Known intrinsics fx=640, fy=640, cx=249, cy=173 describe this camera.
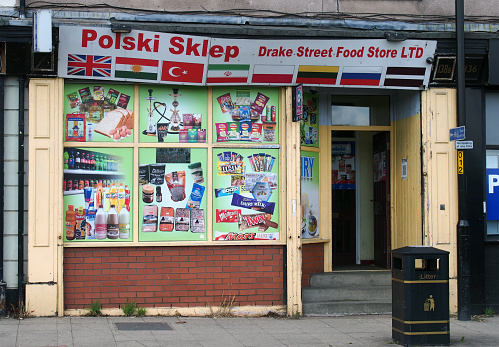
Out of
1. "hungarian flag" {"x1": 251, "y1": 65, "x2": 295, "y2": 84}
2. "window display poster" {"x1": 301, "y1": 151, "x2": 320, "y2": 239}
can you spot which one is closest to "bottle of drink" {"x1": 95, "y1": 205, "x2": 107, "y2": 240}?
"hungarian flag" {"x1": 251, "y1": 65, "x2": 295, "y2": 84}

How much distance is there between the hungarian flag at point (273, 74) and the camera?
9.93m

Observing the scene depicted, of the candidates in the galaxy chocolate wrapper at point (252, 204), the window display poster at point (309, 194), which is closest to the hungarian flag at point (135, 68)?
the galaxy chocolate wrapper at point (252, 204)

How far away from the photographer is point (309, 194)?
11016 mm

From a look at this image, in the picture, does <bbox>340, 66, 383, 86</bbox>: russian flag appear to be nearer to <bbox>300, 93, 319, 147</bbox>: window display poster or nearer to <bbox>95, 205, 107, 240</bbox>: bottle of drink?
<bbox>300, 93, 319, 147</bbox>: window display poster

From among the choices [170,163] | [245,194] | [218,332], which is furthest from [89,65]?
[218,332]

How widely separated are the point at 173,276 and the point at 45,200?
2221mm

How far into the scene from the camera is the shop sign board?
372 inches

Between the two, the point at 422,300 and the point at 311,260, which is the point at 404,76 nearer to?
the point at 311,260

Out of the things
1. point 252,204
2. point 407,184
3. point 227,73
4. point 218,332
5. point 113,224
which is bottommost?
point 218,332

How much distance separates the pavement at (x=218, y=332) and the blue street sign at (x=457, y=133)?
282 centimetres

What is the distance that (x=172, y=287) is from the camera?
981cm

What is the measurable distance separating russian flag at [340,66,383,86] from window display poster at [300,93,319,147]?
2.96 feet

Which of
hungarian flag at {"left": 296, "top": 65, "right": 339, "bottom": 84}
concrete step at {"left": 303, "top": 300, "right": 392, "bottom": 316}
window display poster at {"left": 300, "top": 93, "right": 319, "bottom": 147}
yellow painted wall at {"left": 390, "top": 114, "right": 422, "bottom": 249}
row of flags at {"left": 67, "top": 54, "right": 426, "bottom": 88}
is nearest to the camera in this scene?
row of flags at {"left": 67, "top": 54, "right": 426, "bottom": 88}

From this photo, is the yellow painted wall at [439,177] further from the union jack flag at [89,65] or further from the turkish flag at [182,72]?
the union jack flag at [89,65]
